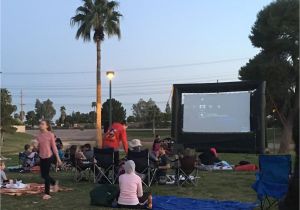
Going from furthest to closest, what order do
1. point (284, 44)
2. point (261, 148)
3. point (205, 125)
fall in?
point (284, 44), point (205, 125), point (261, 148)

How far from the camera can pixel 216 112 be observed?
18609mm

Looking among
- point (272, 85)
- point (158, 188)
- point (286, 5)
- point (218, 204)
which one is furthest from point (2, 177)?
point (286, 5)

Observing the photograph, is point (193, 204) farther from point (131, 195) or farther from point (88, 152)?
→ point (88, 152)

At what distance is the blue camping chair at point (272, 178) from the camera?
7637 mm

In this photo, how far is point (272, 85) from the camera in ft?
105

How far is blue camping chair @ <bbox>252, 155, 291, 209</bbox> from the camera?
764 centimetres

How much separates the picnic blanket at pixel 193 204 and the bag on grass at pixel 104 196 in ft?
2.29

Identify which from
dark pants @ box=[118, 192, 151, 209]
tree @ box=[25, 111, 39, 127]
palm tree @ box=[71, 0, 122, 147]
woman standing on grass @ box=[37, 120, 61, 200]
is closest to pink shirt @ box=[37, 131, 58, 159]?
woman standing on grass @ box=[37, 120, 61, 200]

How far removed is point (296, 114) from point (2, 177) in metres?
7.41

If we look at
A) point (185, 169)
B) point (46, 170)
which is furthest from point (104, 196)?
point (185, 169)

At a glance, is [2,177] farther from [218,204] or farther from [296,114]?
[296,114]

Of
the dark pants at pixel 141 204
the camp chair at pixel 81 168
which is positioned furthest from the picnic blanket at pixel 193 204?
the camp chair at pixel 81 168

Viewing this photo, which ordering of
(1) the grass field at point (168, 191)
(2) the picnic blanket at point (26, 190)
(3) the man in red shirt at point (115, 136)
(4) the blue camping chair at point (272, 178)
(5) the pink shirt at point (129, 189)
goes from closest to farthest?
(4) the blue camping chair at point (272, 178) → (5) the pink shirt at point (129, 189) → (1) the grass field at point (168, 191) → (2) the picnic blanket at point (26, 190) → (3) the man in red shirt at point (115, 136)

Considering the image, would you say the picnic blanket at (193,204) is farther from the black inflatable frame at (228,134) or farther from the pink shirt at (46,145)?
the black inflatable frame at (228,134)
